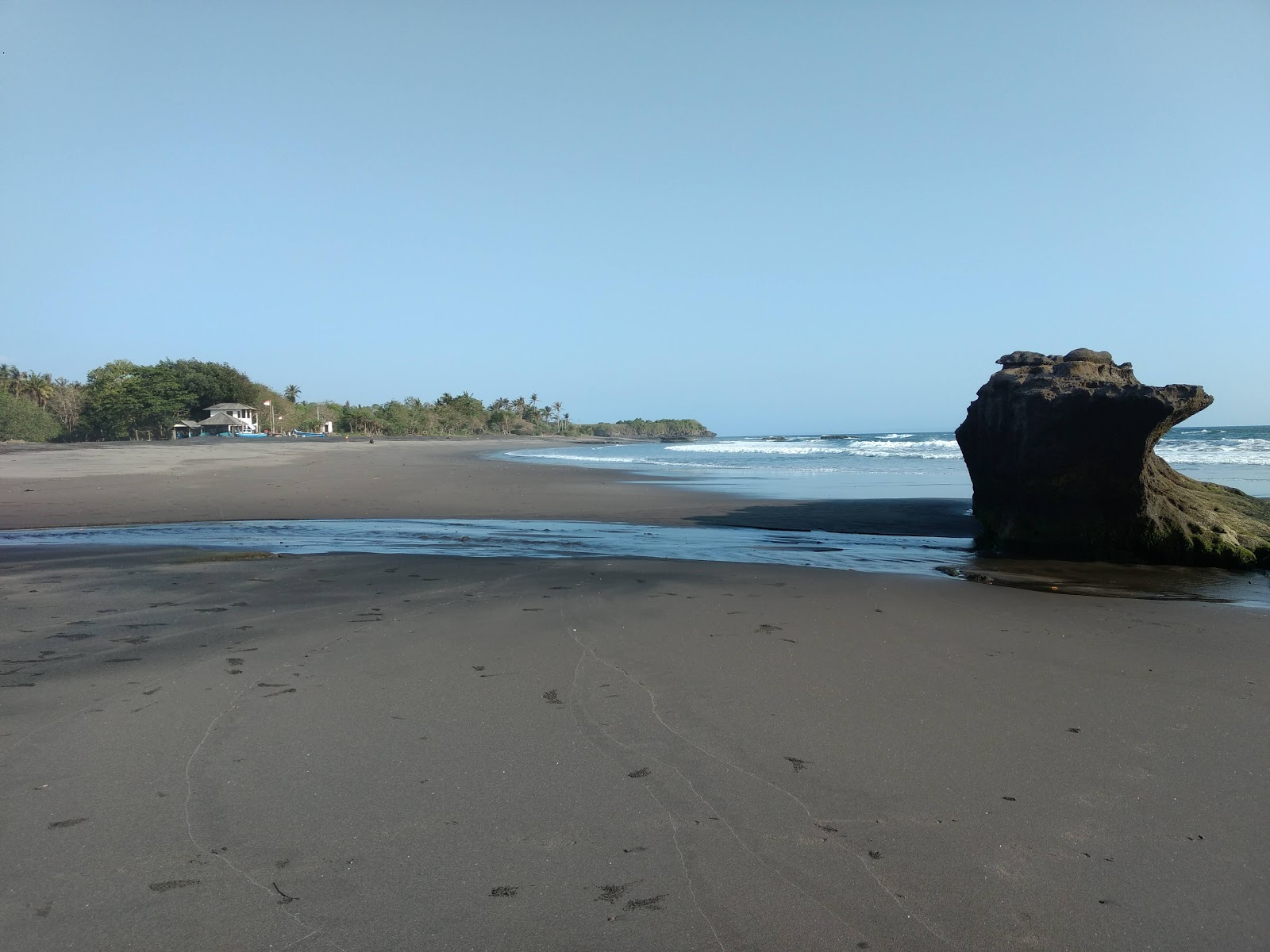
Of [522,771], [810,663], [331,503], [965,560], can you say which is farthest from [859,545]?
[331,503]

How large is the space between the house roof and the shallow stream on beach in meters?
78.1

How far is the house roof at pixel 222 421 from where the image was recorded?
8225cm

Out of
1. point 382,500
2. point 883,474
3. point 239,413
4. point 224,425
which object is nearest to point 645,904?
point 382,500

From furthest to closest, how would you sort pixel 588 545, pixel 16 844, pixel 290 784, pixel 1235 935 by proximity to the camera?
1. pixel 588 545
2. pixel 290 784
3. pixel 16 844
4. pixel 1235 935

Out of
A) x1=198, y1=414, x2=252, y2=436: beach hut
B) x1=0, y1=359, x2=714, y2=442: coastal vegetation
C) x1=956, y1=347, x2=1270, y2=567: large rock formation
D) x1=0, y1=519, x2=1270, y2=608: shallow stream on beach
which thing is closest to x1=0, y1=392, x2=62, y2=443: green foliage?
x1=0, y1=359, x2=714, y2=442: coastal vegetation

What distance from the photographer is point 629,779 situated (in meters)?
3.40

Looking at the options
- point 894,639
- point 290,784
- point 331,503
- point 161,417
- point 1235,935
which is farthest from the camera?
point 161,417

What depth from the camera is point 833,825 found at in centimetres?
302

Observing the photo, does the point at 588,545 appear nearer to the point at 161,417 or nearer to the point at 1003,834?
the point at 1003,834

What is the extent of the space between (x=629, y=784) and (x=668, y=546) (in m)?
8.01

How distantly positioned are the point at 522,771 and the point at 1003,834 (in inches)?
81.5

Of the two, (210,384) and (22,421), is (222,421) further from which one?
(22,421)

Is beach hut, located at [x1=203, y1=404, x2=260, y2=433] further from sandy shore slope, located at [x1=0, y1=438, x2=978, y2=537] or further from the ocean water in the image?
the ocean water

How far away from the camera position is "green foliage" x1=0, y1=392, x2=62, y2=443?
63.9 meters
